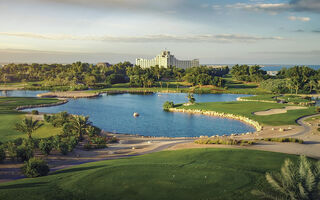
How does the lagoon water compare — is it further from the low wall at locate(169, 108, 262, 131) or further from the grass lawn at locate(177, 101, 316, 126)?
the grass lawn at locate(177, 101, 316, 126)

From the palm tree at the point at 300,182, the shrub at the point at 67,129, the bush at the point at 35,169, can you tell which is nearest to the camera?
the palm tree at the point at 300,182

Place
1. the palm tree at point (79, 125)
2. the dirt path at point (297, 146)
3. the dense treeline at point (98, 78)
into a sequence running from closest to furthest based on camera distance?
1. the dirt path at point (297, 146)
2. the palm tree at point (79, 125)
3. the dense treeline at point (98, 78)

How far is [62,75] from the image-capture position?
16288cm

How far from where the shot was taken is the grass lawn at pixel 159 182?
17.2m

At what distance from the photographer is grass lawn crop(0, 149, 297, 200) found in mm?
17188

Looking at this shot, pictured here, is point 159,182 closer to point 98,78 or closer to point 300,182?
point 300,182

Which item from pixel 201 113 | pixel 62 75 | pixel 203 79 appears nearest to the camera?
pixel 201 113

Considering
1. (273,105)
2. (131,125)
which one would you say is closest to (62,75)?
(131,125)

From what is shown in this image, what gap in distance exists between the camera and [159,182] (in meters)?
A: 19.2

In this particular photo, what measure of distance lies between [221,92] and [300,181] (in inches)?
4740

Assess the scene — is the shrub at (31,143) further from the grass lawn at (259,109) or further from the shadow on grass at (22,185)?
the grass lawn at (259,109)

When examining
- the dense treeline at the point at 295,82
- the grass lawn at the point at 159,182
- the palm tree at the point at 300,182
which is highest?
the dense treeline at the point at 295,82

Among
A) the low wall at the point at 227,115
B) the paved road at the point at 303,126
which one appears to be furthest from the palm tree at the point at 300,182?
the low wall at the point at 227,115

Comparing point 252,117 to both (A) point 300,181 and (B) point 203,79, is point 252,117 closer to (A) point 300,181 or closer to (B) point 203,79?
(A) point 300,181
